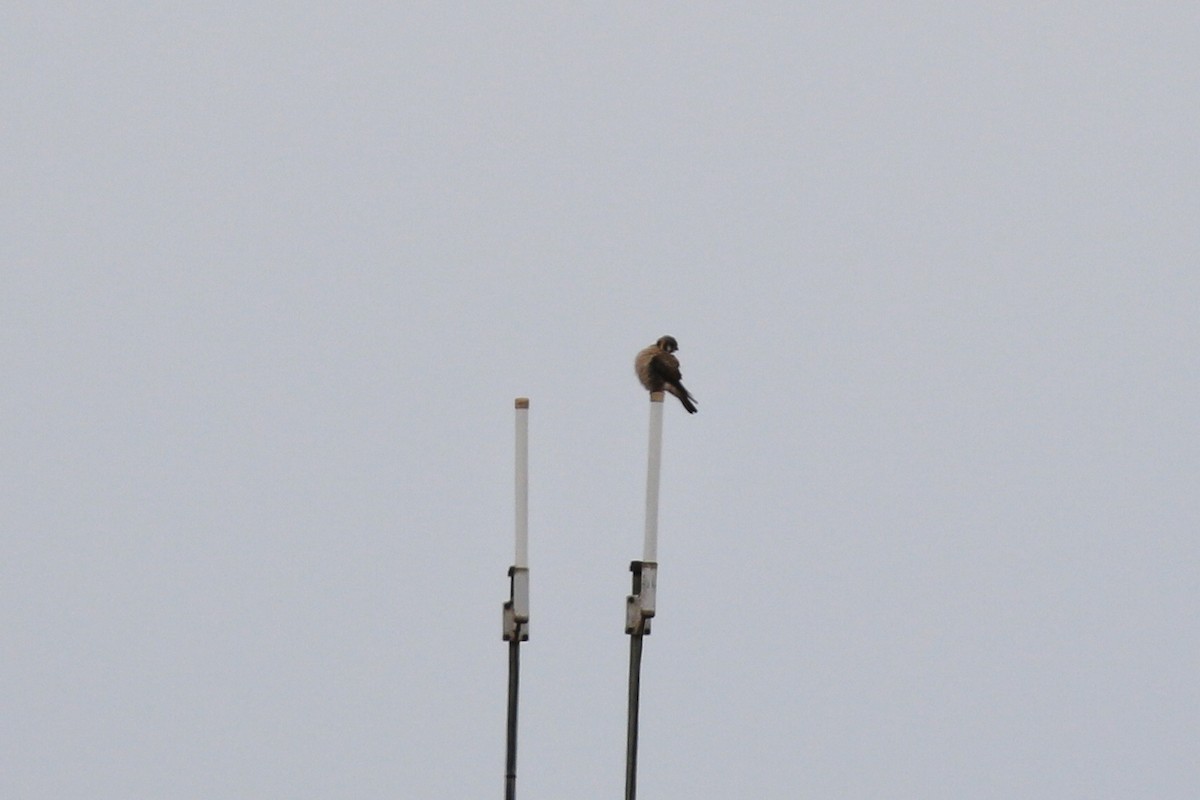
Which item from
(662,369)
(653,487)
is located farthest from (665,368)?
(653,487)

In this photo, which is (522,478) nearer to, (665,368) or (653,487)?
(653,487)

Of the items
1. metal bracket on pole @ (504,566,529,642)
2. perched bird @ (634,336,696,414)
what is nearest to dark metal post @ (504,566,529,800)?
metal bracket on pole @ (504,566,529,642)

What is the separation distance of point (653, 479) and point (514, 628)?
4.08 ft

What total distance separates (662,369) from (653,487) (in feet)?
11.4

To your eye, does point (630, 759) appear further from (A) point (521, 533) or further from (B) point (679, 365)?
(B) point (679, 365)

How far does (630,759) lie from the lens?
17.5 meters

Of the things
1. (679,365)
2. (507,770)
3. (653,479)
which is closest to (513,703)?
(507,770)

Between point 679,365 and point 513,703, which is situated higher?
point 679,365

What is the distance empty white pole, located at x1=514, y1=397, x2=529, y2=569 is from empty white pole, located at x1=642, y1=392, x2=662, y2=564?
2.42ft

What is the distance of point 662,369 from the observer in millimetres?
21297

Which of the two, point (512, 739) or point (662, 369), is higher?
point (662, 369)

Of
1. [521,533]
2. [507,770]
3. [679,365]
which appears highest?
[679,365]

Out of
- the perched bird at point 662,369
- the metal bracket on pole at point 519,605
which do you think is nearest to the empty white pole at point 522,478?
the metal bracket on pole at point 519,605

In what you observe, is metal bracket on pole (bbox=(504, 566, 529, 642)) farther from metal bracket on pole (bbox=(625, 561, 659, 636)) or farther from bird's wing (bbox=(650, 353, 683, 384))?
bird's wing (bbox=(650, 353, 683, 384))
